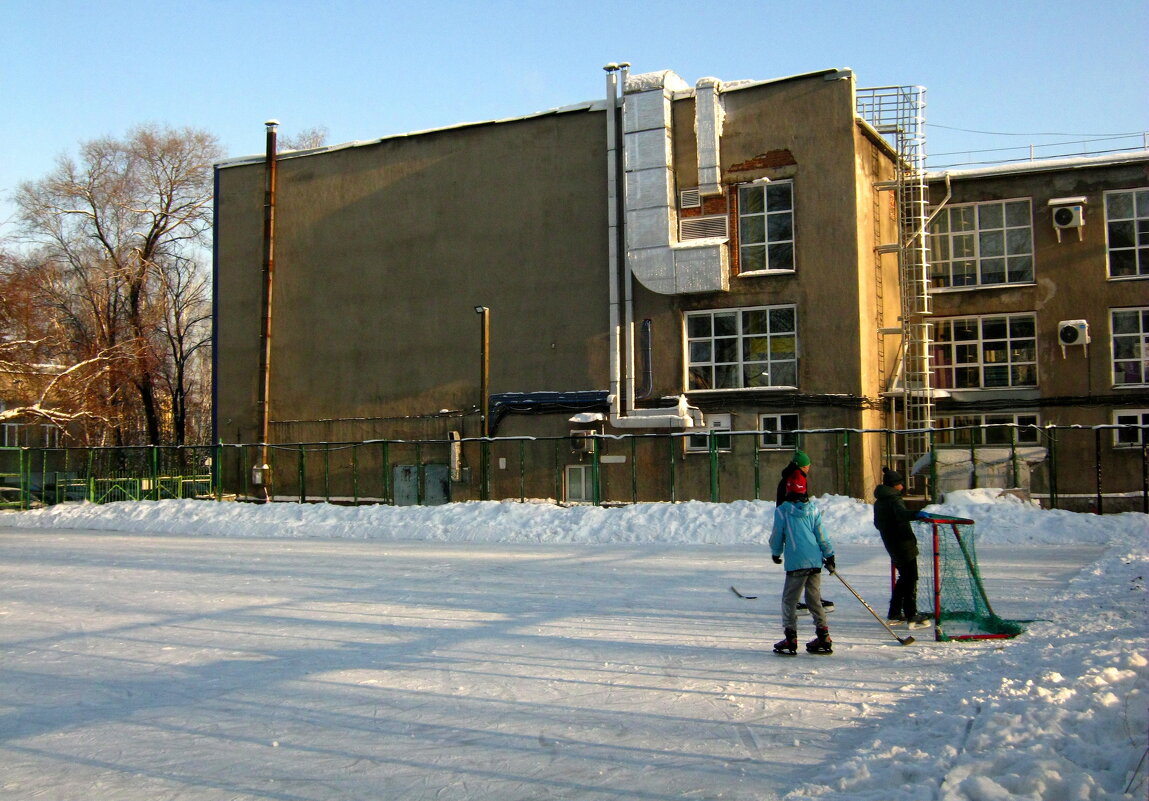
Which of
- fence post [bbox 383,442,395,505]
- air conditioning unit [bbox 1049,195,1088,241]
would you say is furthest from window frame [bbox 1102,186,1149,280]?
fence post [bbox 383,442,395,505]

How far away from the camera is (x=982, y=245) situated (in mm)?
31797

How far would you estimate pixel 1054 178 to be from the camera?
30.9 m

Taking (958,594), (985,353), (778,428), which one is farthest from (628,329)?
(958,594)

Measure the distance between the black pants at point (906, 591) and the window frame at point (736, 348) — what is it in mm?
17741

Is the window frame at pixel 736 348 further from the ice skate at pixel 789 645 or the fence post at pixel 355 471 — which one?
the ice skate at pixel 789 645

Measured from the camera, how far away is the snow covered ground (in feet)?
18.8

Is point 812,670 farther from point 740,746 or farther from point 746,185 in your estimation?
point 746,185

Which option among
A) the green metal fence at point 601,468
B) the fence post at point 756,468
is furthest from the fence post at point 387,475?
the fence post at point 756,468

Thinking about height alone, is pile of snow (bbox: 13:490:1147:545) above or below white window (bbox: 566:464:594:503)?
below

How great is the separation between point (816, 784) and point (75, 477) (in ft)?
111

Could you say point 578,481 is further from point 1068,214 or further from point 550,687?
point 550,687

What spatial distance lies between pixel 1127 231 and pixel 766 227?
11.7 meters

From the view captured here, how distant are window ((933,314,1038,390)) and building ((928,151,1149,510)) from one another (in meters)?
0.03

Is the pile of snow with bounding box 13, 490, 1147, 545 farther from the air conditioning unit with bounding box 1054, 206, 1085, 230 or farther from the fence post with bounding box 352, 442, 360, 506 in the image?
Result: the air conditioning unit with bounding box 1054, 206, 1085, 230
